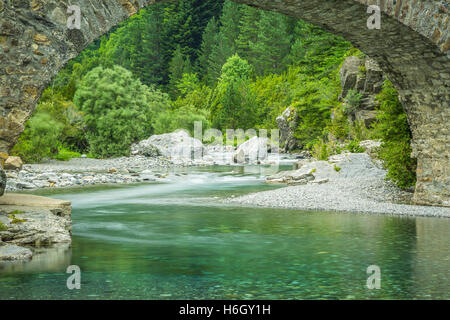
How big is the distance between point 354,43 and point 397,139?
110 inches

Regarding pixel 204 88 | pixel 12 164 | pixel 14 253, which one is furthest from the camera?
pixel 204 88

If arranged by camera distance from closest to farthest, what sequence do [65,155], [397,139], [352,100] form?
[397,139]
[352,100]
[65,155]

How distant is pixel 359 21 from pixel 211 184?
8.78 metres

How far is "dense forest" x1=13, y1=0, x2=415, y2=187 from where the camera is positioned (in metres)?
22.1

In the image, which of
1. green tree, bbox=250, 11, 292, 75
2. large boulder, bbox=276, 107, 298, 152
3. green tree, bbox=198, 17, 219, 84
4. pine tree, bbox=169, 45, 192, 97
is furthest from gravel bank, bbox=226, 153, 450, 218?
green tree, bbox=198, 17, 219, 84

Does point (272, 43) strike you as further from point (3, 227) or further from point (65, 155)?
point (3, 227)

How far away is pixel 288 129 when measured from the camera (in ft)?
98.2

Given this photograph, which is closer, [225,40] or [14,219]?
[14,219]

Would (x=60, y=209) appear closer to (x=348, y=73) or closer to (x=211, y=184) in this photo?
(x=211, y=184)

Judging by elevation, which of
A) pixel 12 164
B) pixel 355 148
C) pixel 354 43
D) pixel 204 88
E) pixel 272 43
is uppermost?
pixel 272 43

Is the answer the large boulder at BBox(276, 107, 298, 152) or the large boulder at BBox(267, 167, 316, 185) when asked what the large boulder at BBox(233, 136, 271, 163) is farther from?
the large boulder at BBox(267, 167, 316, 185)

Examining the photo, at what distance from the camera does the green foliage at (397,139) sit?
11.3 metres

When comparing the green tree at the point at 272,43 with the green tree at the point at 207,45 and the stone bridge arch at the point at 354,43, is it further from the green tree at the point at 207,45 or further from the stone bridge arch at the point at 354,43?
the stone bridge arch at the point at 354,43

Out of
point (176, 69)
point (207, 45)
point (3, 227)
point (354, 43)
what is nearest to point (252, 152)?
point (354, 43)
